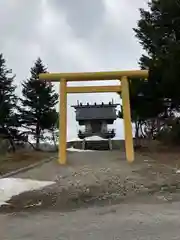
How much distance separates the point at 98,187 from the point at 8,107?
22.5 m

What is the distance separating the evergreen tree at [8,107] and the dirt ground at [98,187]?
17.8m

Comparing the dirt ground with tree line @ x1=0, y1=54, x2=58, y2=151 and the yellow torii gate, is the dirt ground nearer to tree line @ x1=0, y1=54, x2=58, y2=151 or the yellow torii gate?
the yellow torii gate

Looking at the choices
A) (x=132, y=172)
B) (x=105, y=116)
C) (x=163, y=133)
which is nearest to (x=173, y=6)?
(x=163, y=133)

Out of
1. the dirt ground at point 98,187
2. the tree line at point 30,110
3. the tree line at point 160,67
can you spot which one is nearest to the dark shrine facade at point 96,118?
the tree line at point 30,110

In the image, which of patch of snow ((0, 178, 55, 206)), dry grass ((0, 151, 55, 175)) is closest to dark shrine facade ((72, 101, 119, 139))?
dry grass ((0, 151, 55, 175))

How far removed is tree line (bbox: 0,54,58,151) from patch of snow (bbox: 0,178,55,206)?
2137cm

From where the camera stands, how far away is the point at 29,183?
1262cm

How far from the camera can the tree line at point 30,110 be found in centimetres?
3450

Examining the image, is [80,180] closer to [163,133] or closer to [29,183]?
[29,183]

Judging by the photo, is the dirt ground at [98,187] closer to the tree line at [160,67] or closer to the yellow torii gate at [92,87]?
the yellow torii gate at [92,87]

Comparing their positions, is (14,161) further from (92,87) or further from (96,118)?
(96,118)

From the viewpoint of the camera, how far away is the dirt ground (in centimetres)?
1032

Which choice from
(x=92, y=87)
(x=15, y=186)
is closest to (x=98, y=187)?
(x=15, y=186)

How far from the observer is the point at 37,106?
36.6m
